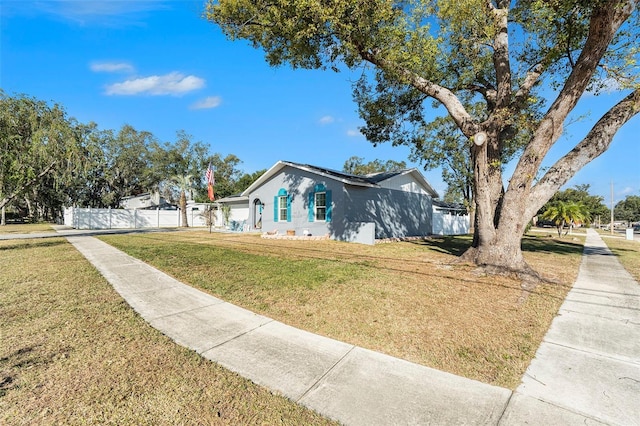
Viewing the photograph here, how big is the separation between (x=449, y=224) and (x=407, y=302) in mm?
19732

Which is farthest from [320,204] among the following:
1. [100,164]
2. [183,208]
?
[183,208]

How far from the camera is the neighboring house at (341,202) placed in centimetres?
1402

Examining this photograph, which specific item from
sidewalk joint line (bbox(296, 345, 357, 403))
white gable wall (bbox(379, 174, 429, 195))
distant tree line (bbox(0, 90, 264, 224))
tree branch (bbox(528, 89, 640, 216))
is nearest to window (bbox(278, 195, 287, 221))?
white gable wall (bbox(379, 174, 429, 195))

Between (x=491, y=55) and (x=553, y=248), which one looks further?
(x=553, y=248)

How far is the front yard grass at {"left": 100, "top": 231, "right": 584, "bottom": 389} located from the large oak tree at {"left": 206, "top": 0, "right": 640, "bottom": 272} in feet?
5.83

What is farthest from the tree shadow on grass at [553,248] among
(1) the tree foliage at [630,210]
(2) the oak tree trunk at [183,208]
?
(1) the tree foliage at [630,210]

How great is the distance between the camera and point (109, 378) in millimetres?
2627

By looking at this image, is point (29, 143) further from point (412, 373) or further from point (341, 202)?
point (412, 373)

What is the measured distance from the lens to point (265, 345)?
132 inches

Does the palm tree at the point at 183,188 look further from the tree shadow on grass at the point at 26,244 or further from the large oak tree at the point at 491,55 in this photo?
the large oak tree at the point at 491,55

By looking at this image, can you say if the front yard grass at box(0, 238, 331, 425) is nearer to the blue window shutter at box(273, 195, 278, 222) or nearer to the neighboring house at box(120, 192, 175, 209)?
the blue window shutter at box(273, 195, 278, 222)

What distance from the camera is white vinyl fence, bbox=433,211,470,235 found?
21.3 metres

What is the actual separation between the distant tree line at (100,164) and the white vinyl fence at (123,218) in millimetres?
2628

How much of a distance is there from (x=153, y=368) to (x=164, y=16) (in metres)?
12.2
